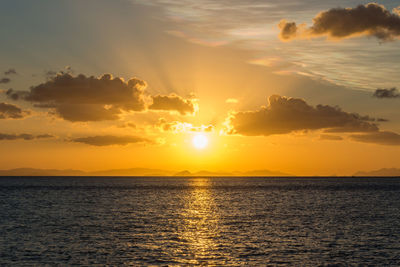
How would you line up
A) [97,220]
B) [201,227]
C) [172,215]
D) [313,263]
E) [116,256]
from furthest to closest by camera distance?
[172,215]
[97,220]
[201,227]
[116,256]
[313,263]

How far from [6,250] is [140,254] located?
15.1 meters

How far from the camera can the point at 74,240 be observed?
5706 centimetres

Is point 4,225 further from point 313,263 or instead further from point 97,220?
point 313,263

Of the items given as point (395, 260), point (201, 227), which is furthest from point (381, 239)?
point (201, 227)

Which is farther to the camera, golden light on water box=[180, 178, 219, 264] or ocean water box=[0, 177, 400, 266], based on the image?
golden light on water box=[180, 178, 219, 264]

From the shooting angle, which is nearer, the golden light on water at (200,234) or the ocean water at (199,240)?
the ocean water at (199,240)

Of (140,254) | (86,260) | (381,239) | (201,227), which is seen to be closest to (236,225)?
(201,227)

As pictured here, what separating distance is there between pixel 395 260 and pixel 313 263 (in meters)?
9.03

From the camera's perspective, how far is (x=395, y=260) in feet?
151

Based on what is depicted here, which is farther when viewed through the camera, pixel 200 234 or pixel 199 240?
pixel 200 234

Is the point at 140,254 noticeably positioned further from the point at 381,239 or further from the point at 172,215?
the point at 172,215

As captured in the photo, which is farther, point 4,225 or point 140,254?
point 4,225

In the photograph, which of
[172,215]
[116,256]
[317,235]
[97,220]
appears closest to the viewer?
[116,256]

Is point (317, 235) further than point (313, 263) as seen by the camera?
Yes
